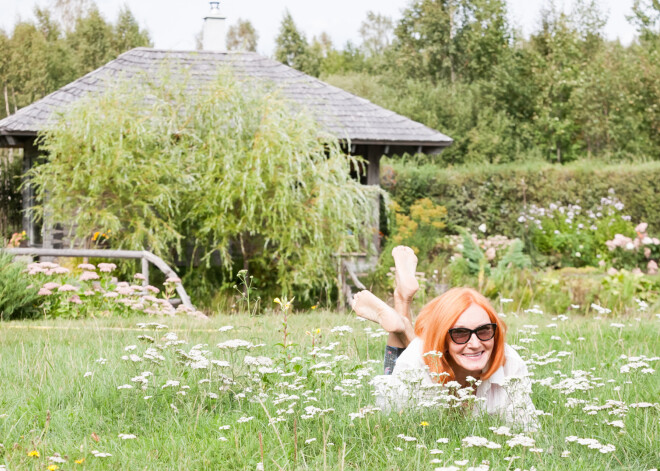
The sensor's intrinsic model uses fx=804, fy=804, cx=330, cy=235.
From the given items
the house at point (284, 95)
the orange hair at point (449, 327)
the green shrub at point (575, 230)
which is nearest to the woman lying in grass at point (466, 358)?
the orange hair at point (449, 327)

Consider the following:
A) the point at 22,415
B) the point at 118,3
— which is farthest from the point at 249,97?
the point at 118,3

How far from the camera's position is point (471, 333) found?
11.3ft

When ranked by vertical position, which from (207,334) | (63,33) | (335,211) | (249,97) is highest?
(63,33)

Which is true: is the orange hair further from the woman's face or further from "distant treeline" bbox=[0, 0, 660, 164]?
"distant treeline" bbox=[0, 0, 660, 164]

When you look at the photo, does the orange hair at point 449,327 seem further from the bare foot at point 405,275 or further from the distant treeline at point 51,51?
the distant treeline at point 51,51

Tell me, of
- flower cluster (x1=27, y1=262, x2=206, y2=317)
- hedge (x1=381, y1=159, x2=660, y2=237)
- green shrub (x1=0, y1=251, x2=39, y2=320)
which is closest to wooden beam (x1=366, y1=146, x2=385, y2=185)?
hedge (x1=381, y1=159, x2=660, y2=237)

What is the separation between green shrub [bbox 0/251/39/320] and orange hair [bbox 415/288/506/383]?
210 inches

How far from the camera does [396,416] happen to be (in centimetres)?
339

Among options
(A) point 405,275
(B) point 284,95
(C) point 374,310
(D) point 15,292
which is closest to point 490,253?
(B) point 284,95

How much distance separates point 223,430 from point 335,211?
714cm

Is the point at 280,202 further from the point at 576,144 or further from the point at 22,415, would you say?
the point at 576,144

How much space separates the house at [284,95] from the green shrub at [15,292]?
189 inches

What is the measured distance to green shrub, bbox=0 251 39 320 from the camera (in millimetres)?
7867

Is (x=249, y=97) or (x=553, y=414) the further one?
(x=249, y=97)
